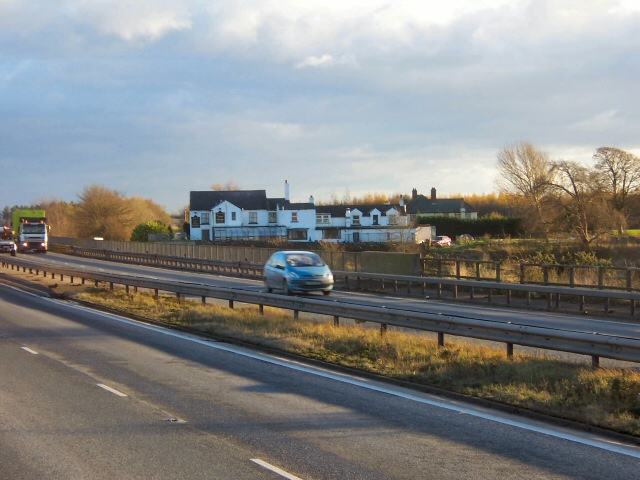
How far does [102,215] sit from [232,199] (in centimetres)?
1811

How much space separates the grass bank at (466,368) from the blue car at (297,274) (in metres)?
5.96

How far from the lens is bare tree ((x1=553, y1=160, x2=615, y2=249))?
4541 cm

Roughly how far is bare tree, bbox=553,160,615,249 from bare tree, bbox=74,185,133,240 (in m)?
59.1

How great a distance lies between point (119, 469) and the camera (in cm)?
644

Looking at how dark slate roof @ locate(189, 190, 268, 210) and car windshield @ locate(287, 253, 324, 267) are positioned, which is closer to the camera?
car windshield @ locate(287, 253, 324, 267)

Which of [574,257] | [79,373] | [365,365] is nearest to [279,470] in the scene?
[365,365]

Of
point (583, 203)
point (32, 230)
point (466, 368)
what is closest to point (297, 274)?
point (466, 368)

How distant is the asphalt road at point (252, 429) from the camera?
6.44 meters

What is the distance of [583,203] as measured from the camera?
1853 inches

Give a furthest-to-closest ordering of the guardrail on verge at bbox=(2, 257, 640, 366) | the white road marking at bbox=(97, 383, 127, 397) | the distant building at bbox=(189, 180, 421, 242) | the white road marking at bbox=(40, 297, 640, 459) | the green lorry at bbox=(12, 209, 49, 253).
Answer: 1. the distant building at bbox=(189, 180, 421, 242)
2. the green lorry at bbox=(12, 209, 49, 253)
3. the white road marking at bbox=(97, 383, 127, 397)
4. the guardrail on verge at bbox=(2, 257, 640, 366)
5. the white road marking at bbox=(40, 297, 640, 459)

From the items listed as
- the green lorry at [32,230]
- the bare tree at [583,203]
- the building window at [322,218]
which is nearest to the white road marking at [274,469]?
the bare tree at [583,203]

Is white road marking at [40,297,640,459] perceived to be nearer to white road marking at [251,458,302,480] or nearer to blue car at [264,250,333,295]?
white road marking at [251,458,302,480]

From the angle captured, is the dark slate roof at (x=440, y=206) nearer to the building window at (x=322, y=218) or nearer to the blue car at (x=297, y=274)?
the building window at (x=322, y=218)

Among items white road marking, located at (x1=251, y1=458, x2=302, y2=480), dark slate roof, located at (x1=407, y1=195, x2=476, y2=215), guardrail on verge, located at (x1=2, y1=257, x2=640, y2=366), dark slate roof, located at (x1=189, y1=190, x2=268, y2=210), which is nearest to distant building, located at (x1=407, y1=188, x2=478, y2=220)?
dark slate roof, located at (x1=407, y1=195, x2=476, y2=215)
